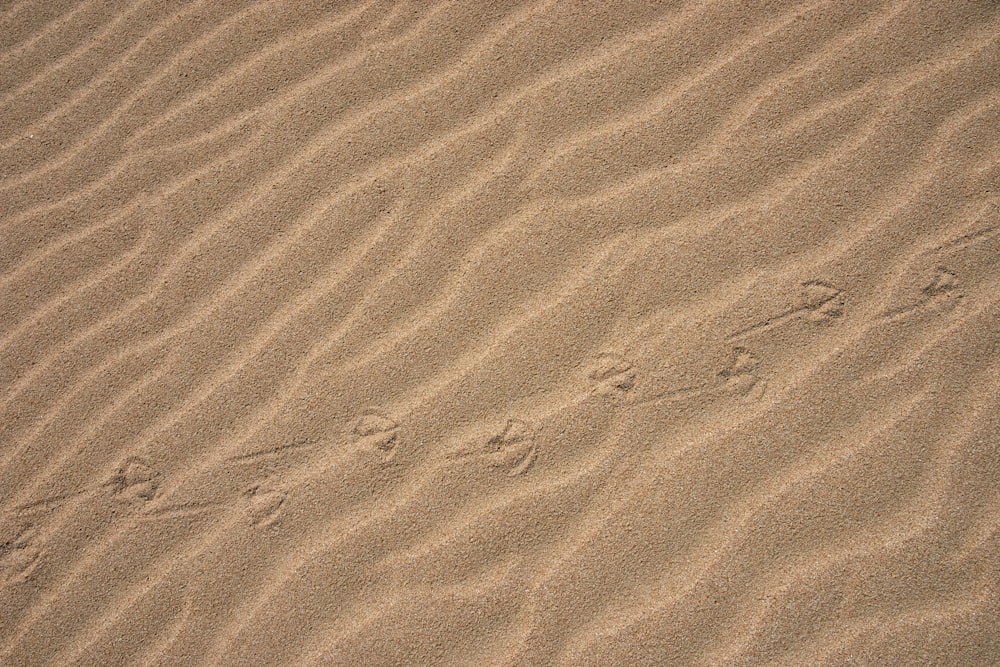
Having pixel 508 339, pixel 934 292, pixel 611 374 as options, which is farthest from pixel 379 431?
pixel 934 292

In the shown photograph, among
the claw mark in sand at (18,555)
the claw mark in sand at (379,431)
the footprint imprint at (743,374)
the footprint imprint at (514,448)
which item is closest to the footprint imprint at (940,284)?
the footprint imprint at (743,374)

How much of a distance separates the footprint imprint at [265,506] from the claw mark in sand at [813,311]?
1.37m

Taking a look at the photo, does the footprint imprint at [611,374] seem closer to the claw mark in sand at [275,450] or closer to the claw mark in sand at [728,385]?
the claw mark in sand at [728,385]

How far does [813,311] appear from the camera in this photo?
76.8 inches

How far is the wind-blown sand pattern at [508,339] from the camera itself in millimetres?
1829

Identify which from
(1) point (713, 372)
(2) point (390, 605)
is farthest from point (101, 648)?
(1) point (713, 372)

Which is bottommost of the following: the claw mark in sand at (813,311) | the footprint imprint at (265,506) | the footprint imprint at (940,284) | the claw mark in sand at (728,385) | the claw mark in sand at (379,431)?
the footprint imprint at (265,506)

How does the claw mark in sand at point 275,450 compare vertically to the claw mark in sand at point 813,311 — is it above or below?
below

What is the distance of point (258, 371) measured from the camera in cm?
201

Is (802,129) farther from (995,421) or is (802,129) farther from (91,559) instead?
(91,559)

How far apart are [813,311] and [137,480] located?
6.63 feet

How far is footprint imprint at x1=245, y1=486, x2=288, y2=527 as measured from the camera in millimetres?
1927

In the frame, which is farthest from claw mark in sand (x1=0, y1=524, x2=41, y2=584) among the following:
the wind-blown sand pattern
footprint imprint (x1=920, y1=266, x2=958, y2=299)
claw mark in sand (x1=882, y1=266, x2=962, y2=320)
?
footprint imprint (x1=920, y1=266, x2=958, y2=299)

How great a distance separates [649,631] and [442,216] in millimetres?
1310
